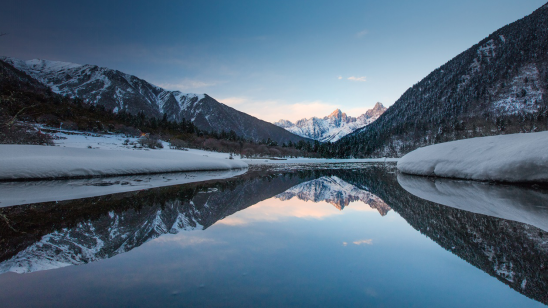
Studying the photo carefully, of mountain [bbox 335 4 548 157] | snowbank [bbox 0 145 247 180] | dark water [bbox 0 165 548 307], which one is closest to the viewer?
dark water [bbox 0 165 548 307]

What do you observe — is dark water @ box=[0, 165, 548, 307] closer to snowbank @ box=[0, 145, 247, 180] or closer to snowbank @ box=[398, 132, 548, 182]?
snowbank @ box=[398, 132, 548, 182]

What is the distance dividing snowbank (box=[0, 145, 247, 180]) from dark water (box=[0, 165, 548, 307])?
6.81 meters

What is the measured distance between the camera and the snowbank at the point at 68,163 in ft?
31.8

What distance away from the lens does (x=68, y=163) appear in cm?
1070

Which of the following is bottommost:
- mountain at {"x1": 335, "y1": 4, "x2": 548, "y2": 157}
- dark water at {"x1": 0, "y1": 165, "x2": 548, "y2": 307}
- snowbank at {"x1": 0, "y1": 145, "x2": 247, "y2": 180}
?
dark water at {"x1": 0, "y1": 165, "x2": 548, "y2": 307}

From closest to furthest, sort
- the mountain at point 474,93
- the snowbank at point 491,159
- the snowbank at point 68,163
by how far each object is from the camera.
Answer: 1. the snowbank at point 491,159
2. the snowbank at point 68,163
3. the mountain at point 474,93

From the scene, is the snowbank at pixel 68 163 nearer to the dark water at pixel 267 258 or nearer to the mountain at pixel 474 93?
the dark water at pixel 267 258

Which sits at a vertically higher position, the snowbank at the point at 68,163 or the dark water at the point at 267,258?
the snowbank at the point at 68,163

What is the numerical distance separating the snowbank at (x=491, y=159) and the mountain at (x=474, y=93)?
81.0 meters

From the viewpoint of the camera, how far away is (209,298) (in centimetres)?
191

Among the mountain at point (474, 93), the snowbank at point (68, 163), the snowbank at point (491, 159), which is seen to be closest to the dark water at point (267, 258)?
the snowbank at point (491, 159)

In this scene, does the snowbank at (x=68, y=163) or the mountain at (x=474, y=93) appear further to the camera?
the mountain at (x=474, y=93)

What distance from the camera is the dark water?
195 cm

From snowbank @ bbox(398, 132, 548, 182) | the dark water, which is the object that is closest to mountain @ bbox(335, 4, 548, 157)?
snowbank @ bbox(398, 132, 548, 182)
